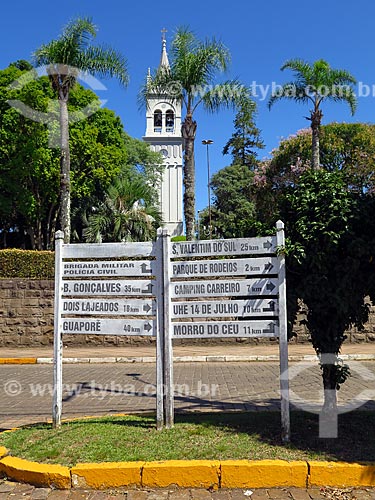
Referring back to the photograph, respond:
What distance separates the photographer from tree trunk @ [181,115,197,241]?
16953 millimetres

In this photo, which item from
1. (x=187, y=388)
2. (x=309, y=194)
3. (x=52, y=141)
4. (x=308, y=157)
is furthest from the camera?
(x=308, y=157)

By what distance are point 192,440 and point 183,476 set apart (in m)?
0.67

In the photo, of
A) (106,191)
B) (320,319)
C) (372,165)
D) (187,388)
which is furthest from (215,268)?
(372,165)

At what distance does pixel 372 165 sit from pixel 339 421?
25.9 meters

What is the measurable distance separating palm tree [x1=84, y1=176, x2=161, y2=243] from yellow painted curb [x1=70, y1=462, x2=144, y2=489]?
20205mm

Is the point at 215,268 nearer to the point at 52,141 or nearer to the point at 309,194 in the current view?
the point at 309,194

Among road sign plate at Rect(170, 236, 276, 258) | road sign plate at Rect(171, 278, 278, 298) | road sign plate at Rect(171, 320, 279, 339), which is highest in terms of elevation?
road sign plate at Rect(170, 236, 276, 258)

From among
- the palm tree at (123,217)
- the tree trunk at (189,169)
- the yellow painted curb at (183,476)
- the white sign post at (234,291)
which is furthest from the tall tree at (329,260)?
the palm tree at (123,217)

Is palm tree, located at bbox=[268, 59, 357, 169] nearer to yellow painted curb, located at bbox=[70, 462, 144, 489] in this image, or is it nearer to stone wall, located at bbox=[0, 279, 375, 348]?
stone wall, located at bbox=[0, 279, 375, 348]

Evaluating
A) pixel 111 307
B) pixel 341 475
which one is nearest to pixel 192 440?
pixel 341 475

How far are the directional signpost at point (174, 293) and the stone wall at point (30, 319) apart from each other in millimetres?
10486

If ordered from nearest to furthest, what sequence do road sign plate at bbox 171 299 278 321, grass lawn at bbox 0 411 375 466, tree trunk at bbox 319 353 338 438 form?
grass lawn at bbox 0 411 375 466, road sign plate at bbox 171 299 278 321, tree trunk at bbox 319 353 338 438

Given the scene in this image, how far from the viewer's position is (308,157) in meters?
31.3

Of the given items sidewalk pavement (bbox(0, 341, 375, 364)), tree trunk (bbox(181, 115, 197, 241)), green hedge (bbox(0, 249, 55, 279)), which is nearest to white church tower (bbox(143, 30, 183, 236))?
tree trunk (bbox(181, 115, 197, 241))
